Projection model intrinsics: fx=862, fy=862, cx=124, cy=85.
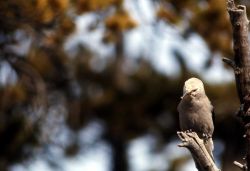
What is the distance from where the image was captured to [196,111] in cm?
708

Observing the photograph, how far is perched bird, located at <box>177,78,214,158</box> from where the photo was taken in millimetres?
6902

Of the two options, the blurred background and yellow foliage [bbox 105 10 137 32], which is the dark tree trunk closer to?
the blurred background

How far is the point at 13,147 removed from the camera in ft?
Result: 45.2

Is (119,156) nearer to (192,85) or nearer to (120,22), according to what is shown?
(120,22)

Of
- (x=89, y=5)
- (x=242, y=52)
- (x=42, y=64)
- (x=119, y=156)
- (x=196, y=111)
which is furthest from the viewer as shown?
(x=119, y=156)

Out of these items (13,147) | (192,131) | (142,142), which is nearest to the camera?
(192,131)

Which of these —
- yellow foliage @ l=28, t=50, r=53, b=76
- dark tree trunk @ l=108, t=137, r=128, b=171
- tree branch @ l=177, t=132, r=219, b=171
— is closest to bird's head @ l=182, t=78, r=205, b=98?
tree branch @ l=177, t=132, r=219, b=171

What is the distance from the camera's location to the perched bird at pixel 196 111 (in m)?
6.90

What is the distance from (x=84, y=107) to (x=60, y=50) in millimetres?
4859

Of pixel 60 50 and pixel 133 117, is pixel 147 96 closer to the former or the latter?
pixel 133 117

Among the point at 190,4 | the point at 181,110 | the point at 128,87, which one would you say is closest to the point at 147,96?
the point at 128,87

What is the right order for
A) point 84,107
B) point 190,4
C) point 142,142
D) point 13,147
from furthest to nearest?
point 142,142 → point 84,107 → point 13,147 → point 190,4

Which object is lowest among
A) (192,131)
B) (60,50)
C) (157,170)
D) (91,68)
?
(192,131)

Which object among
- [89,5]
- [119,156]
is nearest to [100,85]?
[119,156]
